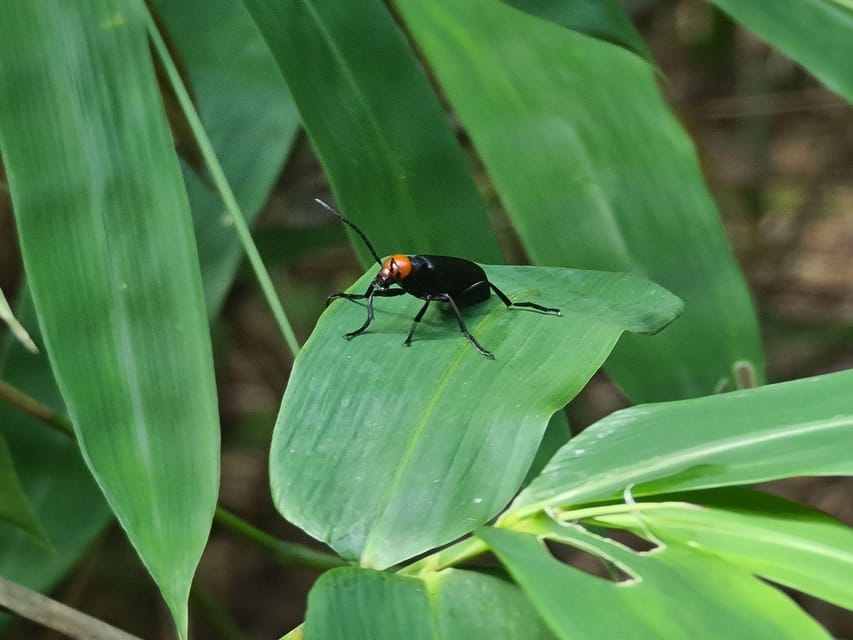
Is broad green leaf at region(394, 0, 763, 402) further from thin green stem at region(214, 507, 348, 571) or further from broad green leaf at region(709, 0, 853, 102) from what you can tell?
thin green stem at region(214, 507, 348, 571)

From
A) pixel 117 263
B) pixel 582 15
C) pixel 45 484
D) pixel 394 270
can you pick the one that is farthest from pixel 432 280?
pixel 45 484

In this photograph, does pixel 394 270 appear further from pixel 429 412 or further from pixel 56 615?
pixel 56 615

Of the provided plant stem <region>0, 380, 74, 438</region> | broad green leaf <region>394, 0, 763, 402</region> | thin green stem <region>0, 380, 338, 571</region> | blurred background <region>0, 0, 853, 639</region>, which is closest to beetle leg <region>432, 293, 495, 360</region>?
broad green leaf <region>394, 0, 763, 402</region>


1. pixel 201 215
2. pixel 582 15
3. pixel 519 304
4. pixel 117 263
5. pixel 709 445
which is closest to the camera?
pixel 709 445

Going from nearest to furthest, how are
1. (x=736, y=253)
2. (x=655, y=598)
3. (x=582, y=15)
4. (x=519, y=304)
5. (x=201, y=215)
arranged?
(x=655, y=598)
(x=519, y=304)
(x=582, y=15)
(x=201, y=215)
(x=736, y=253)

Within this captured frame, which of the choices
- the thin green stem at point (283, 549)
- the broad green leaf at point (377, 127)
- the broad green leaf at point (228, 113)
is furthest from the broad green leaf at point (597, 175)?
the thin green stem at point (283, 549)

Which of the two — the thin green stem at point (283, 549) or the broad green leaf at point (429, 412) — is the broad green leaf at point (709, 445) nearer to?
the broad green leaf at point (429, 412)
